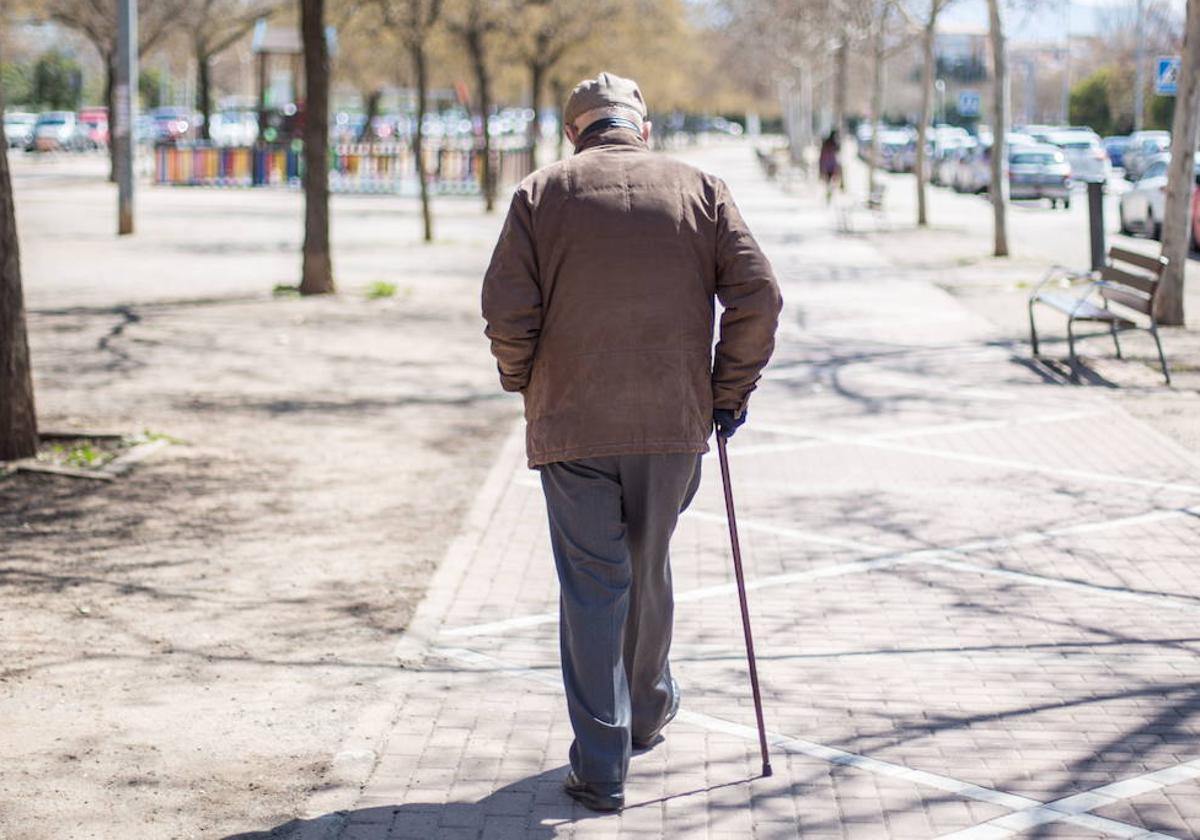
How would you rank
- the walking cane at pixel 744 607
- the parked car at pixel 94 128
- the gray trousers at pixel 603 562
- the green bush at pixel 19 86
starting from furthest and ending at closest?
the green bush at pixel 19 86 → the parked car at pixel 94 128 → the walking cane at pixel 744 607 → the gray trousers at pixel 603 562

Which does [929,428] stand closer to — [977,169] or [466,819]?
[466,819]

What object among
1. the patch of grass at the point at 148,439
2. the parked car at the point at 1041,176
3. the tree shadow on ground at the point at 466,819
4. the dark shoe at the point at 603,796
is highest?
the parked car at the point at 1041,176

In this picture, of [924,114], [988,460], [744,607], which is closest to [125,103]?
[924,114]

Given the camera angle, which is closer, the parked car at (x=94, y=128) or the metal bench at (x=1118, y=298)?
the metal bench at (x=1118, y=298)

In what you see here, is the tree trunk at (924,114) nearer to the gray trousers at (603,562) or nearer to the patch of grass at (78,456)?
the patch of grass at (78,456)

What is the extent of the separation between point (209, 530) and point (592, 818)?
397cm

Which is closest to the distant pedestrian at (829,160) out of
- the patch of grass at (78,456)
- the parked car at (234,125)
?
the patch of grass at (78,456)

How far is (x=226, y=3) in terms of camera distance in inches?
1965

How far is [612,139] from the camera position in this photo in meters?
4.57

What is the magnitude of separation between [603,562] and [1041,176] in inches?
1539

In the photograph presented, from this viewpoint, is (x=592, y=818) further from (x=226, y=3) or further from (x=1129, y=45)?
(x=1129, y=45)

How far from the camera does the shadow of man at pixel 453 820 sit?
4.43 m

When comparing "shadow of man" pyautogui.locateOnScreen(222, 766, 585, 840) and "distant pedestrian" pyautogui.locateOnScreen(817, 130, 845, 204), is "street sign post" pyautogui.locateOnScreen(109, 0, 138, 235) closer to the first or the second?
"distant pedestrian" pyautogui.locateOnScreen(817, 130, 845, 204)

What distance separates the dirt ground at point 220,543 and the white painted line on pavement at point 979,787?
126 centimetres
